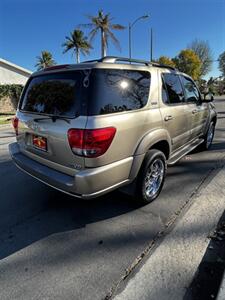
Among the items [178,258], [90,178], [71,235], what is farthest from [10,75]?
[178,258]

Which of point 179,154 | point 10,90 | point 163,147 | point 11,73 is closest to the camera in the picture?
point 163,147

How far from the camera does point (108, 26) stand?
25297 mm

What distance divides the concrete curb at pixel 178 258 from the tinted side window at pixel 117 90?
160cm

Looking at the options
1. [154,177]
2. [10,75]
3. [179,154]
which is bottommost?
[154,177]

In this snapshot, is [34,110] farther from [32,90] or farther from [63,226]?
[63,226]

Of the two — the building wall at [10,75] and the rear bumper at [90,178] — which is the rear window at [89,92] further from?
the building wall at [10,75]

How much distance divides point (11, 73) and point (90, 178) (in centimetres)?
2430

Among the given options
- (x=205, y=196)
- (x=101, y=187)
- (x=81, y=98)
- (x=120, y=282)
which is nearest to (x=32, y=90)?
(x=81, y=98)

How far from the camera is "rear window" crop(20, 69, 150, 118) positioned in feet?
8.22

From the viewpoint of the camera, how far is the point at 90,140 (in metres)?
2.43

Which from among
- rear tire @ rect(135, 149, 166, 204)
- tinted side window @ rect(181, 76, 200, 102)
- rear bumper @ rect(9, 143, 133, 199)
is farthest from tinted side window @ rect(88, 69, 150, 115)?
tinted side window @ rect(181, 76, 200, 102)

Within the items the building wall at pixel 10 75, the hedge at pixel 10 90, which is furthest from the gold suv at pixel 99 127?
the building wall at pixel 10 75

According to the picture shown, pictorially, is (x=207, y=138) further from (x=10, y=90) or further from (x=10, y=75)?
(x=10, y=75)

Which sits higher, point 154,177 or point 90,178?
point 90,178
